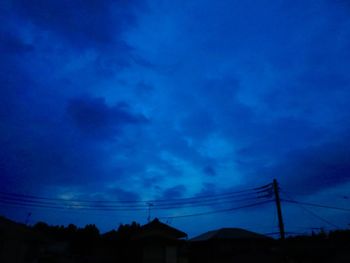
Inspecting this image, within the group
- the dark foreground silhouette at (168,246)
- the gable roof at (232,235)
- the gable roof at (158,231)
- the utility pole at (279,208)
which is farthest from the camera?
the gable roof at (232,235)

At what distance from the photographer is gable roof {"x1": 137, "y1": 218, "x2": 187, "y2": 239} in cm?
3000

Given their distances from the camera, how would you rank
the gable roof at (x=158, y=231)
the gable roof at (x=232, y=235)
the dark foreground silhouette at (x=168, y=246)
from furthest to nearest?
the gable roof at (x=232, y=235) < the gable roof at (x=158, y=231) < the dark foreground silhouette at (x=168, y=246)

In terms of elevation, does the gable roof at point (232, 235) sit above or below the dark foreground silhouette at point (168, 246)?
above

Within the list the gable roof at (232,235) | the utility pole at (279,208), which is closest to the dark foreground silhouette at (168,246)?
the gable roof at (232,235)

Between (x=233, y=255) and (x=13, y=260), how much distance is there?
25.2 m

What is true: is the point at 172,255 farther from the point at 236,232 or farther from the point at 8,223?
the point at 8,223

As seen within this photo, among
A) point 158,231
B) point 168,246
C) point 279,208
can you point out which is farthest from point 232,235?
point 279,208

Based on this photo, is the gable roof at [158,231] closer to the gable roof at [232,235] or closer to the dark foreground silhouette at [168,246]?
the dark foreground silhouette at [168,246]

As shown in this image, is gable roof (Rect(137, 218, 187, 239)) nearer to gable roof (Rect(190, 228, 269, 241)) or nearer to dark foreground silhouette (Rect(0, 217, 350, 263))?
dark foreground silhouette (Rect(0, 217, 350, 263))

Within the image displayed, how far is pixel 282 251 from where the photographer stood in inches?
1016

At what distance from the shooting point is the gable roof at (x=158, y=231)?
30.0 m

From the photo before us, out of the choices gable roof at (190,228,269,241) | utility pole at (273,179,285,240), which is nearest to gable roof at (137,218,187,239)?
gable roof at (190,228,269,241)

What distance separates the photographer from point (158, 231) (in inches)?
1192

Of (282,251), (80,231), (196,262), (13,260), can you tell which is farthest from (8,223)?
(80,231)
